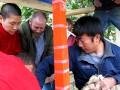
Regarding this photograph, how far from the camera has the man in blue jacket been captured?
244 centimetres

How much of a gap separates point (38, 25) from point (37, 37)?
4.9 inches

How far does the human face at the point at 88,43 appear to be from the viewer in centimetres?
243

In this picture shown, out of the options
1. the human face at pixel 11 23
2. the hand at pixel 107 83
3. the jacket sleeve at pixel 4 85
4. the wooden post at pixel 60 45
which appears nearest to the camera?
the jacket sleeve at pixel 4 85

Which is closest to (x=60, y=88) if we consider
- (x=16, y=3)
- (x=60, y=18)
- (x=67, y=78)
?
(x=67, y=78)

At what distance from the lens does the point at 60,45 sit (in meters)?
1.87

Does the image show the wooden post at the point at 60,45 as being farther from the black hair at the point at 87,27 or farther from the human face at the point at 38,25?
the human face at the point at 38,25

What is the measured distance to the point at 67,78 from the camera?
1.90m

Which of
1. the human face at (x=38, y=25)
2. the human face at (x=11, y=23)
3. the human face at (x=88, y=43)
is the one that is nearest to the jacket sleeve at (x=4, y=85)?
the human face at (x=88, y=43)

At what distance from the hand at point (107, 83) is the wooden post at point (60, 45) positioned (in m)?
0.47

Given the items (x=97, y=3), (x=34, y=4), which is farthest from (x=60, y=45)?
(x=97, y=3)

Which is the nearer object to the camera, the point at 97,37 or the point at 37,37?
the point at 97,37

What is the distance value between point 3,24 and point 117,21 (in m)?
1.27

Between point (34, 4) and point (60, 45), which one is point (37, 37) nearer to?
point (34, 4)

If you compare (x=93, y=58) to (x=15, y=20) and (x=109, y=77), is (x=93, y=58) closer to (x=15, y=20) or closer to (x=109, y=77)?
(x=109, y=77)
